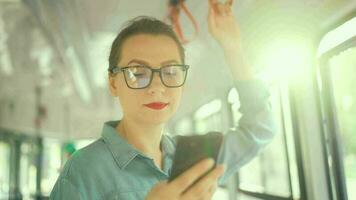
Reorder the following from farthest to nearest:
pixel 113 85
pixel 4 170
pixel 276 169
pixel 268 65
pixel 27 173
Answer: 1. pixel 27 173
2. pixel 4 170
3. pixel 276 169
4. pixel 268 65
5. pixel 113 85

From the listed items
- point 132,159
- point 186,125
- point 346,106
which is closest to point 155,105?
point 132,159

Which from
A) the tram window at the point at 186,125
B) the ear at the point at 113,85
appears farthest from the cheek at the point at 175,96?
the tram window at the point at 186,125

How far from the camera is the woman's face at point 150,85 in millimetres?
845

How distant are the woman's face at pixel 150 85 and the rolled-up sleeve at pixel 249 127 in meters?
0.19

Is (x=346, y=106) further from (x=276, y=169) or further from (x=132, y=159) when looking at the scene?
(x=132, y=159)

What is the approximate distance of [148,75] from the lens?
0.84 m

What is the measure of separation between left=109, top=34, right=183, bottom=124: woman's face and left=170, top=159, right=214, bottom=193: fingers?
0.19m

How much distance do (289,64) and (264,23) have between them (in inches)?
8.8

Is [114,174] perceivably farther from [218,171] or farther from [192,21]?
[192,21]

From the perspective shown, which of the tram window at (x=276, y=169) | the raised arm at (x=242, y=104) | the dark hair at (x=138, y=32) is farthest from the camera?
the tram window at (x=276, y=169)

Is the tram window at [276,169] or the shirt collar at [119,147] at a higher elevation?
the shirt collar at [119,147]

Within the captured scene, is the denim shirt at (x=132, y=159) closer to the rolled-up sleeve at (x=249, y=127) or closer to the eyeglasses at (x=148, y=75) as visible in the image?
the rolled-up sleeve at (x=249, y=127)

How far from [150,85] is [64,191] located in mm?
268

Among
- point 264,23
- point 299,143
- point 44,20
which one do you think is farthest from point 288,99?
point 44,20
